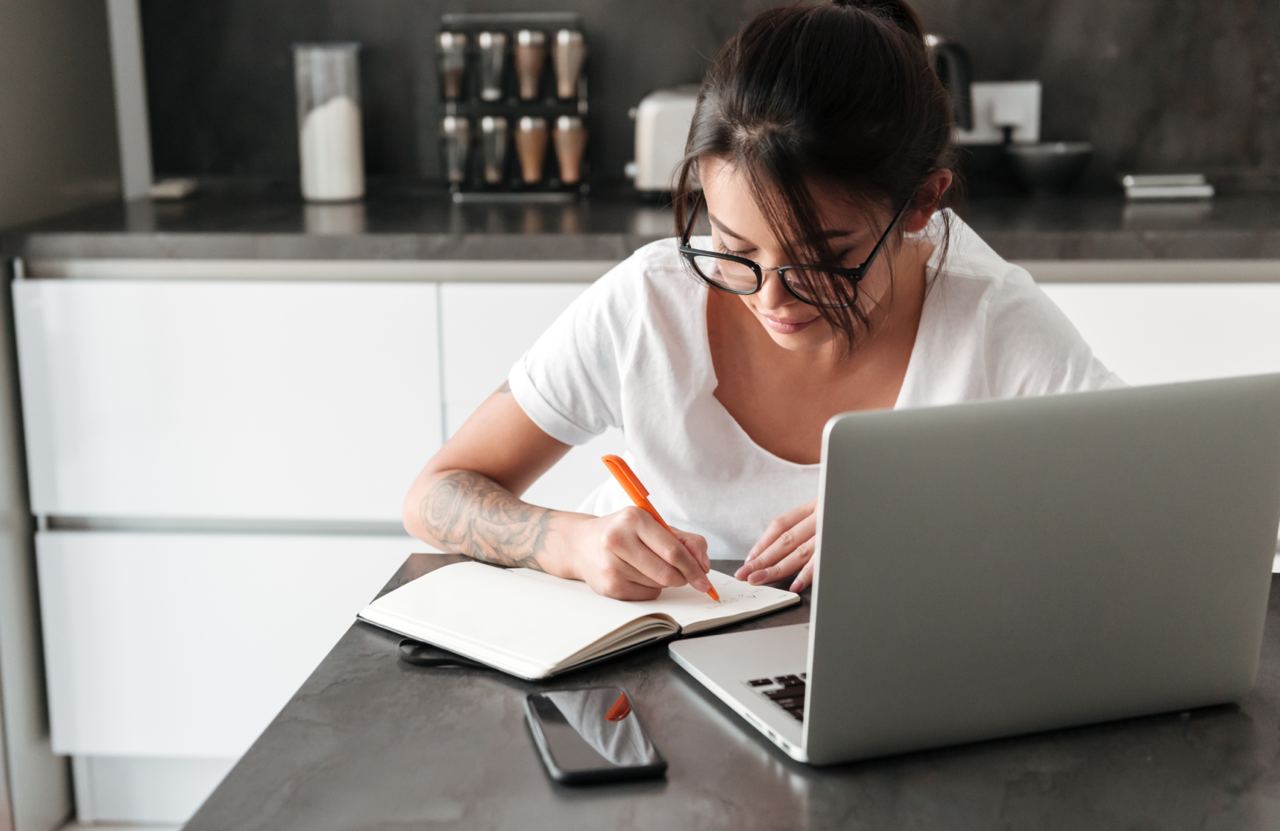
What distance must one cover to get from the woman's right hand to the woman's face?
0.76ft

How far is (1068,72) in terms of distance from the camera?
256 centimetres

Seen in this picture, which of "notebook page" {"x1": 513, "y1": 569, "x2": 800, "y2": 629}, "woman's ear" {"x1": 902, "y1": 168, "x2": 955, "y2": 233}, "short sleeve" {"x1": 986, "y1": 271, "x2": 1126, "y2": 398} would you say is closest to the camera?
"notebook page" {"x1": 513, "y1": 569, "x2": 800, "y2": 629}

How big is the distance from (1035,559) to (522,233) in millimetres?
1385

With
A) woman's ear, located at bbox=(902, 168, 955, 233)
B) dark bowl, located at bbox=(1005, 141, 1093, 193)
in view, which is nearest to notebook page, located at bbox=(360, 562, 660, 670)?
woman's ear, located at bbox=(902, 168, 955, 233)

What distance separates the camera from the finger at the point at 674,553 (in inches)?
41.4

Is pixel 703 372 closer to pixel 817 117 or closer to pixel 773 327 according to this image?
pixel 773 327

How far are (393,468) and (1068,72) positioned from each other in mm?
1450

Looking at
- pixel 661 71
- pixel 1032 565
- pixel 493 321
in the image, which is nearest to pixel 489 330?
pixel 493 321

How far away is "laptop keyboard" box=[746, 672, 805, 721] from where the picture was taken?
34.2 inches

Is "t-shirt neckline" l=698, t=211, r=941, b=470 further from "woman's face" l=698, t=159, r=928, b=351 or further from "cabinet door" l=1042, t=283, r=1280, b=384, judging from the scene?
"cabinet door" l=1042, t=283, r=1280, b=384

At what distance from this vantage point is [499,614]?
104cm

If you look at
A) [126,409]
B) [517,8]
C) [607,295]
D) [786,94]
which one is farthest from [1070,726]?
[517,8]

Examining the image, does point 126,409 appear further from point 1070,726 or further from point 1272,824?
point 1272,824

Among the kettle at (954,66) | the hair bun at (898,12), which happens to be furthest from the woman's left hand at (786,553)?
the kettle at (954,66)
